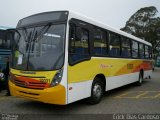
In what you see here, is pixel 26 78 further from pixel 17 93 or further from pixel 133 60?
pixel 133 60

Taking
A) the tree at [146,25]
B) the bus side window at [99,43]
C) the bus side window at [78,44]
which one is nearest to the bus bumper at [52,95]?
the bus side window at [78,44]

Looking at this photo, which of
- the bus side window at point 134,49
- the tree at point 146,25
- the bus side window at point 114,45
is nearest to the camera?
the bus side window at point 114,45

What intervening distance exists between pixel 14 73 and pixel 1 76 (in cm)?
364

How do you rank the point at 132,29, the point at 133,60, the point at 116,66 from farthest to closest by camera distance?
the point at 132,29
the point at 133,60
the point at 116,66

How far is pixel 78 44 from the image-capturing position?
25.2 feet

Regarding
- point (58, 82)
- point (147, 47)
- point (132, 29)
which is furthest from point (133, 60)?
point (132, 29)

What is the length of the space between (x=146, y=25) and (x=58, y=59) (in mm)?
44891

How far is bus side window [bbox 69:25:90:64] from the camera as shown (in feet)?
24.1

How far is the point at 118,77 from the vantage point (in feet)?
35.4

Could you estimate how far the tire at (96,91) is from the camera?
859cm

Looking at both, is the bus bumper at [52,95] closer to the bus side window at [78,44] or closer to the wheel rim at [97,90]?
the bus side window at [78,44]

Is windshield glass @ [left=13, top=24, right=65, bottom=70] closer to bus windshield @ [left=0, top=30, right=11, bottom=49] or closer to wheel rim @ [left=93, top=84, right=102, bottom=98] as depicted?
wheel rim @ [left=93, top=84, right=102, bottom=98]

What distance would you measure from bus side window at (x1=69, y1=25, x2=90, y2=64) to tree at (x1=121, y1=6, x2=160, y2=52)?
40.6 meters

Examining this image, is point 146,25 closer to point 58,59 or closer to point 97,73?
point 97,73
